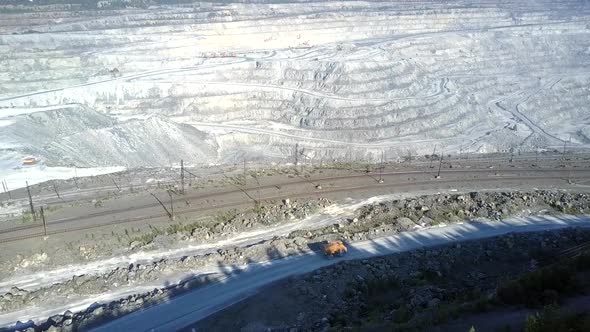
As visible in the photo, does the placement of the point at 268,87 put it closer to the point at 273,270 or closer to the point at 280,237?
the point at 280,237

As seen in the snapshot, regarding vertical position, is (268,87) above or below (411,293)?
above

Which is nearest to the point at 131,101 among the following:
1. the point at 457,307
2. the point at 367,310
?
the point at 367,310

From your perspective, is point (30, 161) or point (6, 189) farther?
point (30, 161)

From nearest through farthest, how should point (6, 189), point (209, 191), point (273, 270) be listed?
point (273, 270) → point (209, 191) → point (6, 189)

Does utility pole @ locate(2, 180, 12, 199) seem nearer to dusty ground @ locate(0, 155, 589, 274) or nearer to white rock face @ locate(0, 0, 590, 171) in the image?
dusty ground @ locate(0, 155, 589, 274)

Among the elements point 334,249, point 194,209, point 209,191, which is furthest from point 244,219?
point 334,249
